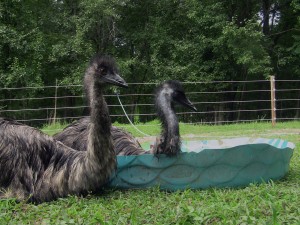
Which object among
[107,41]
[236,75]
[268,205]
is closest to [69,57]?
[107,41]

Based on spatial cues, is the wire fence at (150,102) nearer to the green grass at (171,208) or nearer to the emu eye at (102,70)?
the emu eye at (102,70)

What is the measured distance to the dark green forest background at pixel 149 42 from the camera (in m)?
17.4

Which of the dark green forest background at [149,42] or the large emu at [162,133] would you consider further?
the dark green forest background at [149,42]

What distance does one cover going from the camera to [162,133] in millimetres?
4383

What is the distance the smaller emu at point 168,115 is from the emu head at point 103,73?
1.92 feet

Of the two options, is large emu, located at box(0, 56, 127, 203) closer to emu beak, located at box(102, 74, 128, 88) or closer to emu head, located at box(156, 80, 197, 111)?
emu beak, located at box(102, 74, 128, 88)

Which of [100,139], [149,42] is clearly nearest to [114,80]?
[100,139]

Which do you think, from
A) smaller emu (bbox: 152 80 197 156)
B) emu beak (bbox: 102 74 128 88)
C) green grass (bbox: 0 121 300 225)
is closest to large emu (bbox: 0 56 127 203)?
emu beak (bbox: 102 74 128 88)

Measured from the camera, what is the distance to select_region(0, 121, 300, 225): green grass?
3.03m

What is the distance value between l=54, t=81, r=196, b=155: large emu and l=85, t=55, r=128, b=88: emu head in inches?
23.4

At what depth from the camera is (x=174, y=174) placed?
13.9ft

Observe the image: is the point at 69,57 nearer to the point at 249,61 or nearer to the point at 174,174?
the point at 249,61

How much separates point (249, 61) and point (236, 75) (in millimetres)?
2457

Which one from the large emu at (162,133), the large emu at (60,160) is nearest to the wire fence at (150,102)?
the large emu at (162,133)
